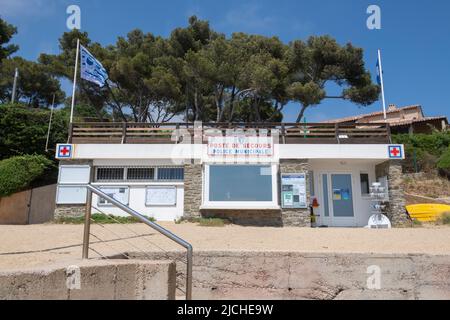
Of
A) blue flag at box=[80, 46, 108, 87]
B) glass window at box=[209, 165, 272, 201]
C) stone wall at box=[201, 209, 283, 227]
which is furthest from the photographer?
blue flag at box=[80, 46, 108, 87]

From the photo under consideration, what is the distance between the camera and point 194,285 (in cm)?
504

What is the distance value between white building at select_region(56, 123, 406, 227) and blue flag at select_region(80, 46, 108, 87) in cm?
281

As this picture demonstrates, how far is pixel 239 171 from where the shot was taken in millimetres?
13211

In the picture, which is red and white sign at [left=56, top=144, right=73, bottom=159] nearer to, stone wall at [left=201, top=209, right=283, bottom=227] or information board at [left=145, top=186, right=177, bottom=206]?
information board at [left=145, top=186, right=177, bottom=206]

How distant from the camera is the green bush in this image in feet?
43.8

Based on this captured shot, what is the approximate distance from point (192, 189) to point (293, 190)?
382cm

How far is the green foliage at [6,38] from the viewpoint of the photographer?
79.2 feet

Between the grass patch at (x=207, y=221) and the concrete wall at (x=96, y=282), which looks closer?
the concrete wall at (x=96, y=282)

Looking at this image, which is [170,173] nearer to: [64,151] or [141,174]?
[141,174]

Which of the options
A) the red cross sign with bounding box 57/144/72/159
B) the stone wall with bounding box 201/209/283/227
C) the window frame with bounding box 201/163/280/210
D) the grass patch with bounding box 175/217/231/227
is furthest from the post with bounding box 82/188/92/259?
the red cross sign with bounding box 57/144/72/159

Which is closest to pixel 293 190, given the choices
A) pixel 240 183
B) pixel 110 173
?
pixel 240 183

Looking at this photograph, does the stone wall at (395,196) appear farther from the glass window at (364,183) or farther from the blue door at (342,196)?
the blue door at (342,196)

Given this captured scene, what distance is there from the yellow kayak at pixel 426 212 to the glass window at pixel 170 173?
9.02m

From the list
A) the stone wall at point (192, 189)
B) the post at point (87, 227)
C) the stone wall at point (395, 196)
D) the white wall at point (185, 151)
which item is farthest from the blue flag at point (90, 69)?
the stone wall at point (395, 196)
